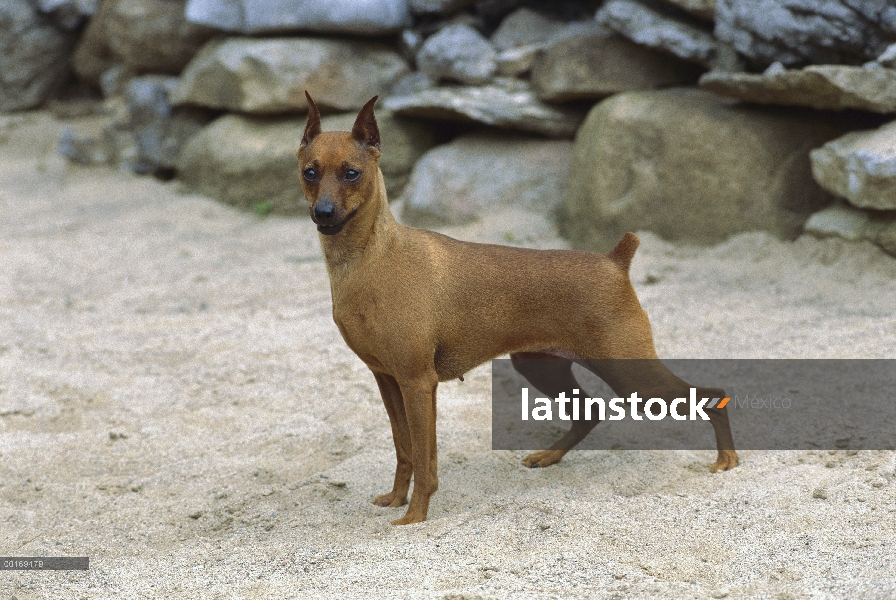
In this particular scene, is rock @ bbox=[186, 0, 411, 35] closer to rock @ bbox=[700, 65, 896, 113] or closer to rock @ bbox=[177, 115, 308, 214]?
rock @ bbox=[177, 115, 308, 214]

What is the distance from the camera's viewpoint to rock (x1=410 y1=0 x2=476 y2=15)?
8.35 meters

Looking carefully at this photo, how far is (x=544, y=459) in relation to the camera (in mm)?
4230

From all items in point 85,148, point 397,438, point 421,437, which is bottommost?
point 85,148

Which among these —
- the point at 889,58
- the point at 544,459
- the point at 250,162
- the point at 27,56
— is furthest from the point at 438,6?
the point at 544,459

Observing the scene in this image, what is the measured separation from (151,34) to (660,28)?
542 centimetres

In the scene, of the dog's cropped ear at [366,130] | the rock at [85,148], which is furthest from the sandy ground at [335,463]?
the rock at [85,148]

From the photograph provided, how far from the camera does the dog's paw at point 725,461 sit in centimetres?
394

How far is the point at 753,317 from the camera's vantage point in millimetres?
5680

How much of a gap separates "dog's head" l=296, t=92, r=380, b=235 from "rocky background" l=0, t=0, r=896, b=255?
3602 mm

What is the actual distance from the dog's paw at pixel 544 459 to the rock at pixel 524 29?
4750 millimetres

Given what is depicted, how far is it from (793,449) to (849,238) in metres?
2.52

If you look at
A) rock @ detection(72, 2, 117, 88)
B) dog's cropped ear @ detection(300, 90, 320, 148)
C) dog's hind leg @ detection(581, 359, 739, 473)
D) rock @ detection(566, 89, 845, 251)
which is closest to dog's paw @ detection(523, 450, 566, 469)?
dog's hind leg @ detection(581, 359, 739, 473)

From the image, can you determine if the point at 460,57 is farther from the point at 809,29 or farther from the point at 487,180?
the point at 809,29

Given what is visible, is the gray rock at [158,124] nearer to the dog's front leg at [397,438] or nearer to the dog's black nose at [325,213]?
the dog's front leg at [397,438]
